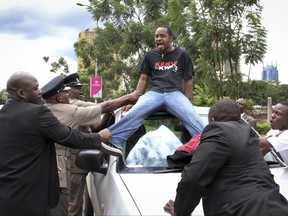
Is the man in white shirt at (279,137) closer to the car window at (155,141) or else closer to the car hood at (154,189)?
the car hood at (154,189)

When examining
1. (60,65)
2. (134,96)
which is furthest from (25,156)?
(60,65)

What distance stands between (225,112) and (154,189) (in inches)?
34.2

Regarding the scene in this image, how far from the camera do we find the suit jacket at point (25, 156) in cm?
272

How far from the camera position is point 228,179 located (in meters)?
2.28

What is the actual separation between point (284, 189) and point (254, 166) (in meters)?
0.91

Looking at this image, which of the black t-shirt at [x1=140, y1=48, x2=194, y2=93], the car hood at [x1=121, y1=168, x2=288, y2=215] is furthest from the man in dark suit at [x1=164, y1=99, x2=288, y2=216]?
the black t-shirt at [x1=140, y1=48, x2=194, y2=93]

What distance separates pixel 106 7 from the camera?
15398 millimetres

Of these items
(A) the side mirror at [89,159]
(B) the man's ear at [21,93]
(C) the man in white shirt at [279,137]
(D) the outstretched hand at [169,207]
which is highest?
(B) the man's ear at [21,93]

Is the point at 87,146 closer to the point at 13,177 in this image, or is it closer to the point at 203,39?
the point at 13,177

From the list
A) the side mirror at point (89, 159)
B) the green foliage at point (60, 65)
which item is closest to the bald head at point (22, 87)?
the side mirror at point (89, 159)

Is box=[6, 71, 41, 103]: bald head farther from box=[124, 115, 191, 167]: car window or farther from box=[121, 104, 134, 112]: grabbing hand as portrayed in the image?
box=[121, 104, 134, 112]: grabbing hand

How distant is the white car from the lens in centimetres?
278

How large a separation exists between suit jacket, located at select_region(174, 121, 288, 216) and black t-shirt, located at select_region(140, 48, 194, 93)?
6.40 ft

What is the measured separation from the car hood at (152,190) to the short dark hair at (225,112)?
0.67 m
